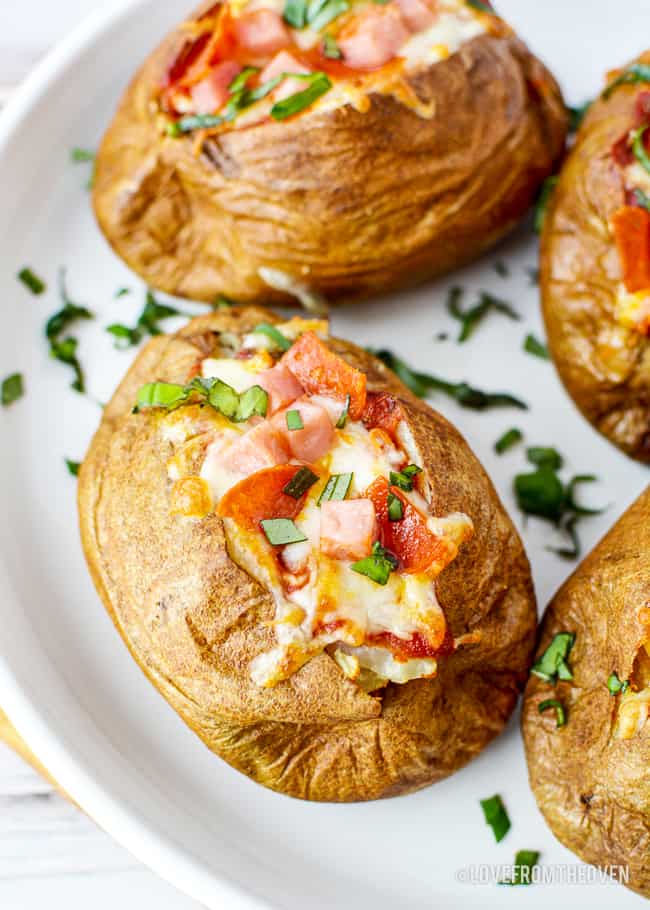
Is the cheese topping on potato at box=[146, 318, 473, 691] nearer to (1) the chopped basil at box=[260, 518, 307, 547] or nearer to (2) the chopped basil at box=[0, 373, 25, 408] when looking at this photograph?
(1) the chopped basil at box=[260, 518, 307, 547]

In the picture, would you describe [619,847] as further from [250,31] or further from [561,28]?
[561,28]

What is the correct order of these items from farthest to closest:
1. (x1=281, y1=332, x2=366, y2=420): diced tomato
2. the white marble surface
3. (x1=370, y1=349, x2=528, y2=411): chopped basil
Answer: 1. (x1=370, y1=349, x2=528, y2=411): chopped basil
2. the white marble surface
3. (x1=281, y1=332, x2=366, y2=420): diced tomato

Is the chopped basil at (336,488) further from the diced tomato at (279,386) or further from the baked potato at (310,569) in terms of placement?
the diced tomato at (279,386)

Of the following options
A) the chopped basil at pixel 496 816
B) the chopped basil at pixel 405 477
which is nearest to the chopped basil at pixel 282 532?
the chopped basil at pixel 405 477

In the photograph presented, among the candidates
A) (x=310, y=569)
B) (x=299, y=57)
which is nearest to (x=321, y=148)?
(x=299, y=57)

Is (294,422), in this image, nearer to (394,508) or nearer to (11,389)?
(394,508)

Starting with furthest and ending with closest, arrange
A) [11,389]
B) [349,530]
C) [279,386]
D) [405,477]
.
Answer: [11,389] → [279,386] → [405,477] → [349,530]

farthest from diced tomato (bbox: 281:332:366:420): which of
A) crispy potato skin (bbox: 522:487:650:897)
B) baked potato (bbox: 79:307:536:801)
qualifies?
crispy potato skin (bbox: 522:487:650:897)
